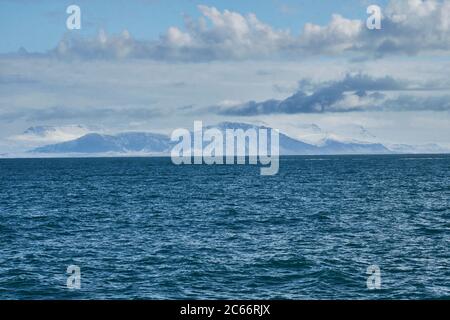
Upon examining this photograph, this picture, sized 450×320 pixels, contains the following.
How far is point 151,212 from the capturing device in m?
71.0

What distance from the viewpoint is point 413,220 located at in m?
61.3

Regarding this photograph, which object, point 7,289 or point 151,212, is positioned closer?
point 7,289

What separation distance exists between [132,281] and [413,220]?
3946 cm

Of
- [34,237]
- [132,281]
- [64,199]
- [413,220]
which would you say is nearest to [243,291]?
[132,281]

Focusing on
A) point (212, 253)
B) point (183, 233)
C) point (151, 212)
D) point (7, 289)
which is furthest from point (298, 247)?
point (151, 212)

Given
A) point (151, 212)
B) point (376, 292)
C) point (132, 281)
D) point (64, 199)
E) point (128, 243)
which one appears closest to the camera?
point (376, 292)

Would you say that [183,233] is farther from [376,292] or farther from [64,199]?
[64,199]

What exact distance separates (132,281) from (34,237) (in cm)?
A: 2131

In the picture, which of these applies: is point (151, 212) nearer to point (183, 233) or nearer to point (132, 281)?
point (183, 233)
